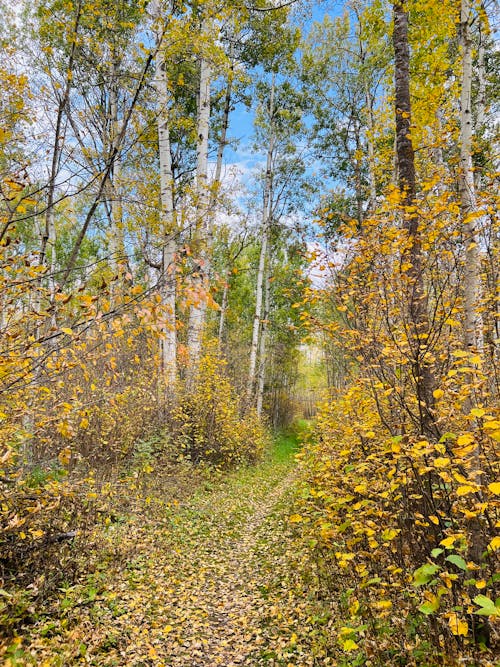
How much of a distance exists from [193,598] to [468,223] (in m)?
4.79

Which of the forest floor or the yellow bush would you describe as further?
the yellow bush

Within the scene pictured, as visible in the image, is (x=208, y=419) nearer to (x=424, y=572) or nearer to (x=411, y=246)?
(x=411, y=246)

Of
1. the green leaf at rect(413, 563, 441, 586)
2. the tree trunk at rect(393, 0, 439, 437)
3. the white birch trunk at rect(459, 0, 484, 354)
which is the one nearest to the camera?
the green leaf at rect(413, 563, 441, 586)

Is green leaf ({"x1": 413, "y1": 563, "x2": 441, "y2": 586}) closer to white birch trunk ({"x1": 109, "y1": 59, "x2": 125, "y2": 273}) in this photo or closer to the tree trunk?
the tree trunk

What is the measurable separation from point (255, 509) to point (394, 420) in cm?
491

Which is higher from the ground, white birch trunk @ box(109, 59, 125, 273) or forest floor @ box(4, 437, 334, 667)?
white birch trunk @ box(109, 59, 125, 273)

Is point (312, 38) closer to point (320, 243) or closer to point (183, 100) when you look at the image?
point (183, 100)

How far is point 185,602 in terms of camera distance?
13.4 ft

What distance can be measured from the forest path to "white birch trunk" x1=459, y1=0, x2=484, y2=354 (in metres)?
3.04

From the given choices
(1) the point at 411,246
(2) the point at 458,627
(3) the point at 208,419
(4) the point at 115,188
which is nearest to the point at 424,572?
(2) the point at 458,627

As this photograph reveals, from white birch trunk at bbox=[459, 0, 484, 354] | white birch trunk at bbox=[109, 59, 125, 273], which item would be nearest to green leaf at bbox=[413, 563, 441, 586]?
white birch trunk at bbox=[459, 0, 484, 354]

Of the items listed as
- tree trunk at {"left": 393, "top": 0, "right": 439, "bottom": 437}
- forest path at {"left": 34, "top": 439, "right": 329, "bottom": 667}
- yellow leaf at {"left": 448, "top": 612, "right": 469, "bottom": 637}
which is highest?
tree trunk at {"left": 393, "top": 0, "right": 439, "bottom": 437}

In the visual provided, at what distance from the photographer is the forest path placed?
10.5 feet

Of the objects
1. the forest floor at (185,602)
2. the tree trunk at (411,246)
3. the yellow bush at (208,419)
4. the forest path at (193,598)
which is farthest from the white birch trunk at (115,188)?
the yellow bush at (208,419)
